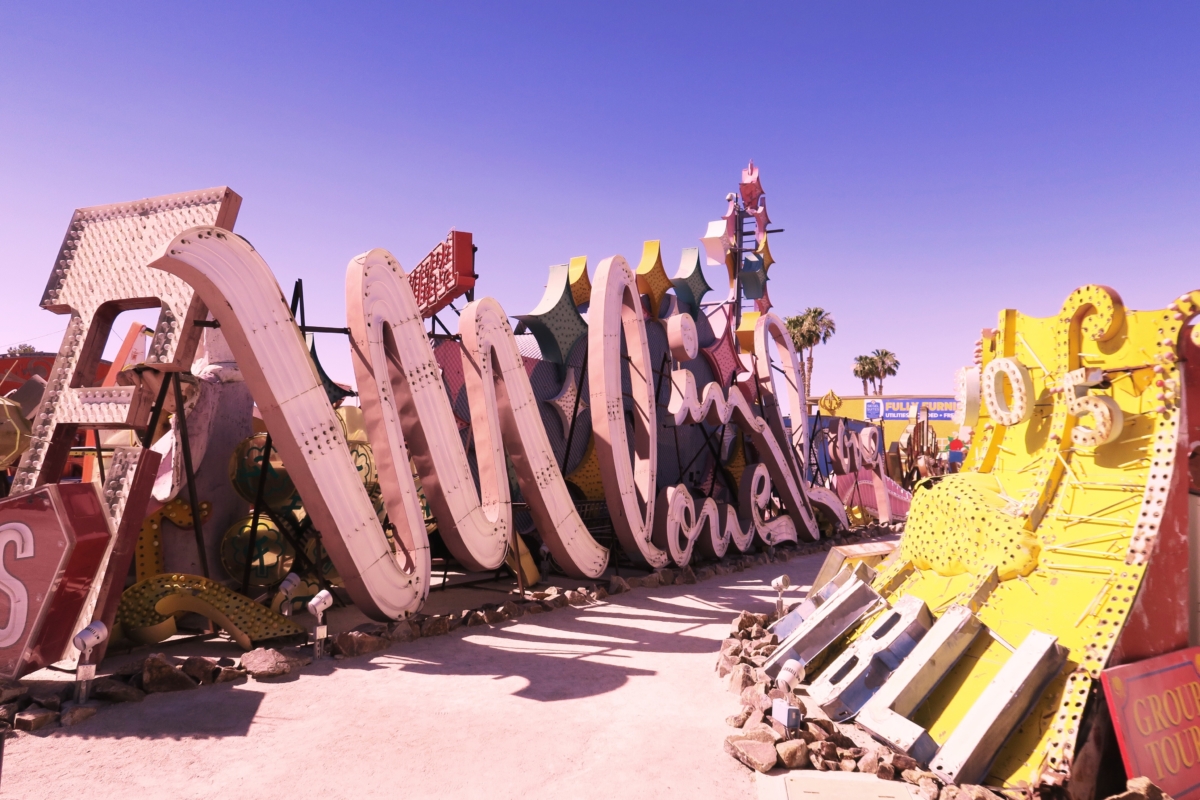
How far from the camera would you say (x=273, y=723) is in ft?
18.3

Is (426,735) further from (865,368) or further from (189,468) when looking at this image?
(865,368)

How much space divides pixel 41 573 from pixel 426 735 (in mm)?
3328

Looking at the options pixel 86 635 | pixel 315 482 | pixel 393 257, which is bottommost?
pixel 86 635

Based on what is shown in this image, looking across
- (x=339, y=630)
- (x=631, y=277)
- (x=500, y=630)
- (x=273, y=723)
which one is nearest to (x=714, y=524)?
(x=631, y=277)

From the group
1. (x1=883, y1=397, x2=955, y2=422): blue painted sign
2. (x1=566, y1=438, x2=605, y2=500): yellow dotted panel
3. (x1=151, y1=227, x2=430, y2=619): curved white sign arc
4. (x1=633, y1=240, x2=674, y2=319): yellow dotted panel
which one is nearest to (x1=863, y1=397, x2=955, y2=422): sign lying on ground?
(x1=883, y1=397, x2=955, y2=422): blue painted sign

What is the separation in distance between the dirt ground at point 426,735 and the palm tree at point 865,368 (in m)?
52.9

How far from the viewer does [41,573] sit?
5988mm

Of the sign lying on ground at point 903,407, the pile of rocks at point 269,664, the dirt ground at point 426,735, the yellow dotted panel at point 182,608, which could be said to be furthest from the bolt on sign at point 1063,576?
the sign lying on ground at point 903,407

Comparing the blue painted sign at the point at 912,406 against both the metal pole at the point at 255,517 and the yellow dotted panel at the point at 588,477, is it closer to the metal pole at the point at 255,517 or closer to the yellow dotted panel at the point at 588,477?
the yellow dotted panel at the point at 588,477

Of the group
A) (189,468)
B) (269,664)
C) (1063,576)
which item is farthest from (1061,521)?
(189,468)

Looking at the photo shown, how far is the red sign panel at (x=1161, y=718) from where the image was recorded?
14.9 ft

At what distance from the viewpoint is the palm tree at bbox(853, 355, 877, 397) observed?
57000 mm

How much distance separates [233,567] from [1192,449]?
30.4ft

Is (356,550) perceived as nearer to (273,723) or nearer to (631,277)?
(273,723)
